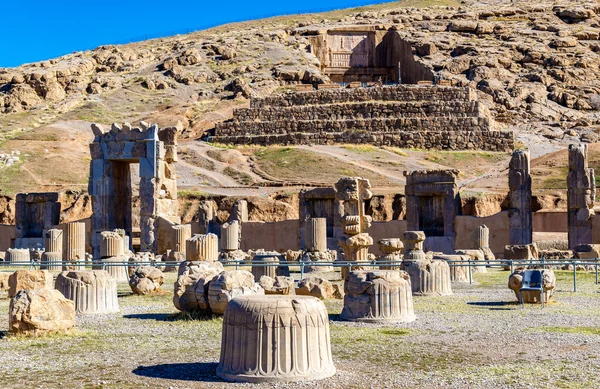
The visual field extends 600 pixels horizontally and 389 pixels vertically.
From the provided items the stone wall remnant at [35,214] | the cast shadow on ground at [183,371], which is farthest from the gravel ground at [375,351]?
the stone wall remnant at [35,214]

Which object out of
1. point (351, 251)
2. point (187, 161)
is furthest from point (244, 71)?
point (351, 251)

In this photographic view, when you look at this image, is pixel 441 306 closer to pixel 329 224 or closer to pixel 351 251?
pixel 351 251

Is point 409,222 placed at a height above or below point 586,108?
below

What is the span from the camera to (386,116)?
57438mm

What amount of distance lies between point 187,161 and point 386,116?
1478 centimetres

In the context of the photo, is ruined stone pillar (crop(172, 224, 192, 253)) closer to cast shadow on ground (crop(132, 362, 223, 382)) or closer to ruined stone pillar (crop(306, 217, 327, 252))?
ruined stone pillar (crop(306, 217, 327, 252))

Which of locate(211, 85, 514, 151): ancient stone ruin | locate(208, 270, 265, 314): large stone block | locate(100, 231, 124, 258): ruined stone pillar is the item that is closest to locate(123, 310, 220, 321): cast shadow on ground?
locate(208, 270, 265, 314): large stone block

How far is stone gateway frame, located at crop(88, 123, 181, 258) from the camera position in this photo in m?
30.6

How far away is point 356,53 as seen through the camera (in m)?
84.1

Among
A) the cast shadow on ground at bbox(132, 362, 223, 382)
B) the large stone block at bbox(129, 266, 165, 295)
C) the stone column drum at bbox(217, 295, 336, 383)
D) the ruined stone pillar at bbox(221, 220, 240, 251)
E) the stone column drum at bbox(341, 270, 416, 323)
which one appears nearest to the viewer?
the stone column drum at bbox(217, 295, 336, 383)

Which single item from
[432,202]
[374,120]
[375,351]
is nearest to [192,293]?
[375,351]

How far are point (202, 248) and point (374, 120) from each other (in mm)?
34894

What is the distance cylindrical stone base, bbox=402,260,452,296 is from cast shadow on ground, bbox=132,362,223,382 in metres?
8.01

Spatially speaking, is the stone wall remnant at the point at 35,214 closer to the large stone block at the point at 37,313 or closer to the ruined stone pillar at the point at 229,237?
the ruined stone pillar at the point at 229,237
